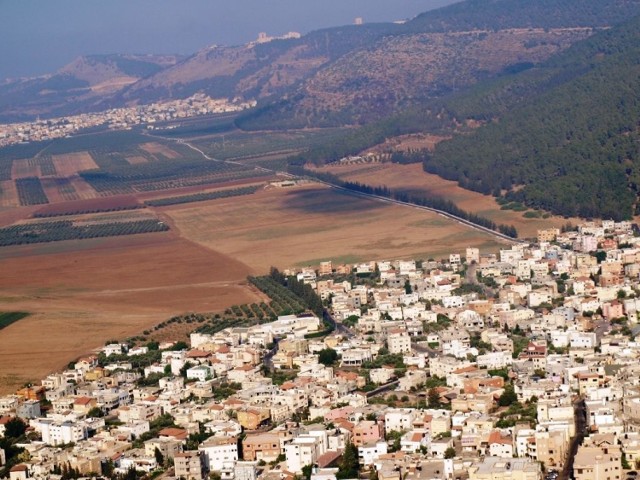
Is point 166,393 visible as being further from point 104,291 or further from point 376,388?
point 104,291

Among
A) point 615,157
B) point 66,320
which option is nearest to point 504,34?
point 615,157

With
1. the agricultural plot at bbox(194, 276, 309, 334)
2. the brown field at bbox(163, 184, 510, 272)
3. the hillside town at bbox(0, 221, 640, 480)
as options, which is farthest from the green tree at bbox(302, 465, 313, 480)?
the brown field at bbox(163, 184, 510, 272)

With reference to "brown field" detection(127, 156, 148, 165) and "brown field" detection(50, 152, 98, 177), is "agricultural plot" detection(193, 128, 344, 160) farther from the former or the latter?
"brown field" detection(50, 152, 98, 177)

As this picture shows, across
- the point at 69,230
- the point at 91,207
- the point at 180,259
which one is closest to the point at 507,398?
the point at 180,259

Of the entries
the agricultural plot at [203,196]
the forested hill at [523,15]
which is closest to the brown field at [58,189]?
the agricultural plot at [203,196]

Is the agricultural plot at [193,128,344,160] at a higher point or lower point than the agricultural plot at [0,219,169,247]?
higher

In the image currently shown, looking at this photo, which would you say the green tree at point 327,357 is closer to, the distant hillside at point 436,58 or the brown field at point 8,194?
the brown field at point 8,194

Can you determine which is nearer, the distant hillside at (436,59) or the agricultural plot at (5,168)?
the agricultural plot at (5,168)
